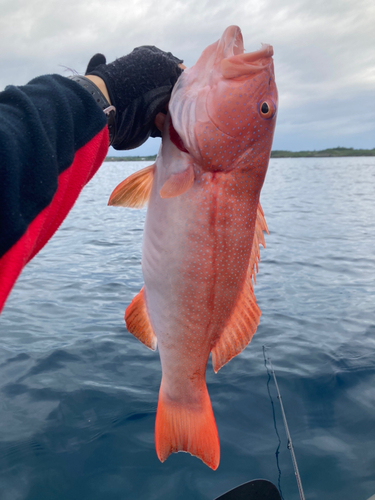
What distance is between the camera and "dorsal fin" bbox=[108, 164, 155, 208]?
1895 millimetres

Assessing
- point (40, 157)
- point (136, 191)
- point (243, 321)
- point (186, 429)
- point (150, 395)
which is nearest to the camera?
point (40, 157)

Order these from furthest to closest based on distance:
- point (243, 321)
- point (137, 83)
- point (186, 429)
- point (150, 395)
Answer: point (150, 395), point (186, 429), point (243, 321), point (137, 83)

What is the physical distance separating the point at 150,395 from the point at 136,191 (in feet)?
9.13

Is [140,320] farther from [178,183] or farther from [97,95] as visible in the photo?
[97,95]

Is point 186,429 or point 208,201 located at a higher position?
point 208,201

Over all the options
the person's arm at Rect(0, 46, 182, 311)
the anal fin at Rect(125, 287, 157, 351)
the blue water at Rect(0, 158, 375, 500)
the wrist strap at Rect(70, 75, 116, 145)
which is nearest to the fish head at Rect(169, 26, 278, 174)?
the person's arm at Rect(0, 46, 182, 311)

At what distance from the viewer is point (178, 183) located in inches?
68.4

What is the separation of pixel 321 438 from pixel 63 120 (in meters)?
3.41

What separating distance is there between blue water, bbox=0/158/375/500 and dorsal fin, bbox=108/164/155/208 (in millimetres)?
2230

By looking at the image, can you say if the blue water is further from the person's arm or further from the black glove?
the black glove

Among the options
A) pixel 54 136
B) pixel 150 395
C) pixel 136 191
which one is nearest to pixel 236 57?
pixel 136 191

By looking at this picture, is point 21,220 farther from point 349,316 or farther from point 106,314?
point 349,316

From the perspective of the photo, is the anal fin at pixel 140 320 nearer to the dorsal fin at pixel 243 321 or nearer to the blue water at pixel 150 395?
the dorsal fin at pixel 243 321

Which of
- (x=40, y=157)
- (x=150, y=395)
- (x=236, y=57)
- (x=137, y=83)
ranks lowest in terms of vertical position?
(x=150, y=395)
